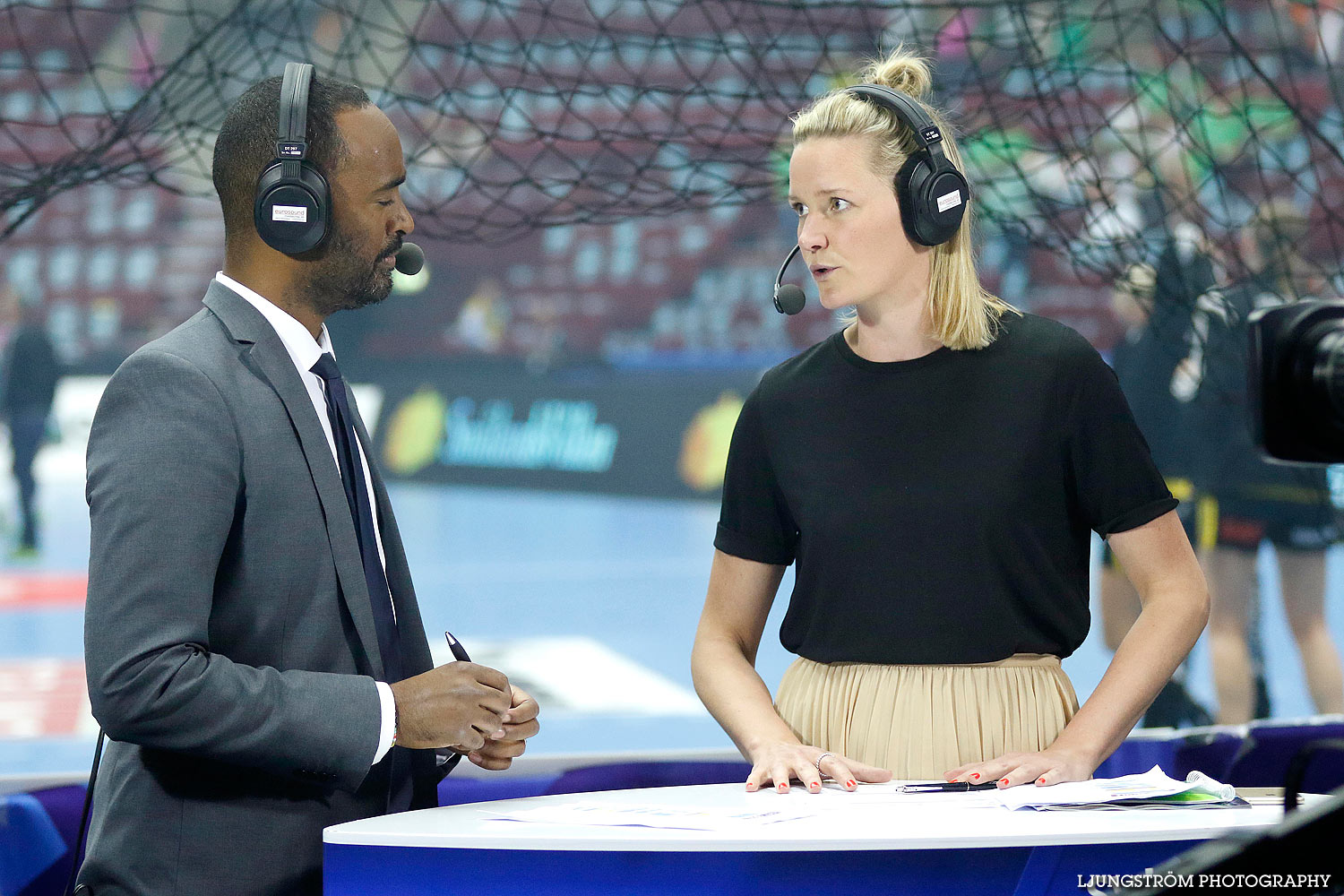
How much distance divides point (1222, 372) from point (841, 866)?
2.90 m

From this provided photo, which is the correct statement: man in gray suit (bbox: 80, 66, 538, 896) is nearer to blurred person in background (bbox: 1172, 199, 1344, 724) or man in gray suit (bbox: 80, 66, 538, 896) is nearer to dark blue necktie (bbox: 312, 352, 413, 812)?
dark blue necktie (bbox: 312, 352, 413, 812)

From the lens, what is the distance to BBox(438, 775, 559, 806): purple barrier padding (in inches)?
78.5

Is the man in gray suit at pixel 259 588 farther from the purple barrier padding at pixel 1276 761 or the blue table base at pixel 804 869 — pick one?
the purple barrier padding at pixel 1276 761

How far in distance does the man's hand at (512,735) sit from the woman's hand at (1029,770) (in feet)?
1.59

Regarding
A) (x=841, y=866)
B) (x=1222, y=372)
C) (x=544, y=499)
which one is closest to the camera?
(x=841, y=866)

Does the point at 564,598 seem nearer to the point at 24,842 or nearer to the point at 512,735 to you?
the point at 24,842

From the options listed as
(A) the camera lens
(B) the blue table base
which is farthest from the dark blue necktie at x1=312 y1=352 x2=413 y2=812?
(A) the camera lens

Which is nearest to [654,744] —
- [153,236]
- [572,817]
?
[572,817]

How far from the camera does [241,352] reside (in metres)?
1.45

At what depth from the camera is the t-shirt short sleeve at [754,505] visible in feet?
5.93

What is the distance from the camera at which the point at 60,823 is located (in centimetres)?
191

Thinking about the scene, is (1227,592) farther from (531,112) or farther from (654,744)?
(531,112)

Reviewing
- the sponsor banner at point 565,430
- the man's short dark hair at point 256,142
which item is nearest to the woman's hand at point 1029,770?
the man's short dark hair at point 256,142

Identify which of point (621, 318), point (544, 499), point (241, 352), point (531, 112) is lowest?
point (241, 352)
